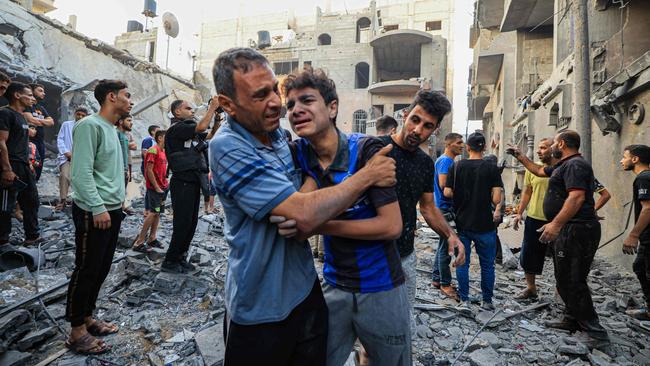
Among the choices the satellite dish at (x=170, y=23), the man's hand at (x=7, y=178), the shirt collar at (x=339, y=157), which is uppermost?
the satellite dish at (x=170, y=23)

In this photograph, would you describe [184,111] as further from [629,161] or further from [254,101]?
[629,161]

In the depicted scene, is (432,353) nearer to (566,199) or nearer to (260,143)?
(566,199)

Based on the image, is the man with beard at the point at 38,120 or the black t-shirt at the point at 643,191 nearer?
the black t-shirt at the point at 643,191

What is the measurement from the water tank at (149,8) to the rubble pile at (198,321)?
32.4 metres

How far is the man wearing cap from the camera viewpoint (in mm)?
4387

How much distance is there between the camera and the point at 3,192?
4.45 meters

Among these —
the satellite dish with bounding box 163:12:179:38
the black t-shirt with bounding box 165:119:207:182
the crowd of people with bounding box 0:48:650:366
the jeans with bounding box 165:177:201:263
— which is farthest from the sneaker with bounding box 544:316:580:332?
the satellite dish with bounding box 163:12:179:38

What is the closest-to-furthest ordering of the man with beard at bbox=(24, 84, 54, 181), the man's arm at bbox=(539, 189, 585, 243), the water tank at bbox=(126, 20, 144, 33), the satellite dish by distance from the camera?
the man's arm at bbox=(539, 189, 585, 243), the man with beard at bbox=(24, 84, 54, 181), the satellite dish, the water tank at bbox=(126, 20, 144, 33)

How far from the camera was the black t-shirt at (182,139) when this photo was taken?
177 inches

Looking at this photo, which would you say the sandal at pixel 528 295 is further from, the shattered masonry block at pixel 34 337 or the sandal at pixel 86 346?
the shattered masonry block at pixel 34 337

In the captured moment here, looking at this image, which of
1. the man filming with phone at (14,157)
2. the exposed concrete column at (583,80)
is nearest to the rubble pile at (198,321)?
the man filming with phone at (14,157)

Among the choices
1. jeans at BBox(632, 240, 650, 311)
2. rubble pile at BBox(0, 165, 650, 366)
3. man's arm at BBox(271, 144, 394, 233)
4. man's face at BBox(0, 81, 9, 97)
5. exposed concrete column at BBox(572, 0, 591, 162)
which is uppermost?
exposed concrete column at BBox(572, 0, 591, 162)

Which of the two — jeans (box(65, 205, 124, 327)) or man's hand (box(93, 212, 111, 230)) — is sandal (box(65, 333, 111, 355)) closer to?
jeans (box(65, 205, 124, 327))

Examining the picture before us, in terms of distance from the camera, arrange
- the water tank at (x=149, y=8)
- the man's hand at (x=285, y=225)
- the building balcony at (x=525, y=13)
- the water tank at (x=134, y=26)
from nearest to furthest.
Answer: the man's hand at (x=285, y=225) → the building balcony at (x=525, y=13) → the water tank at (x=149, y=8) → the water tank at (x=134, y=26)
